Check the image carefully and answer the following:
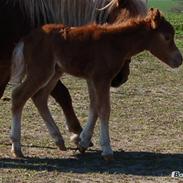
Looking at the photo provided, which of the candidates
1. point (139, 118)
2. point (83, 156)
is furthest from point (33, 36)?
point (139, 118)

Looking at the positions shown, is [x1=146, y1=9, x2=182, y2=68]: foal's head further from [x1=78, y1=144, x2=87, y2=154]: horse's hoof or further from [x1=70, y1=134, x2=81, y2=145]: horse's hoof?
[x1=70, y1=134, x2=81, y2=145]: horse's hoof

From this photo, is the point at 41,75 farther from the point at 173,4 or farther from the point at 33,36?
the point at 173,4

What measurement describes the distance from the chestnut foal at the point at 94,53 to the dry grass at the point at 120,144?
268mm

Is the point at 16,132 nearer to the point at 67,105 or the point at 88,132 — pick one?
the point at 88,132

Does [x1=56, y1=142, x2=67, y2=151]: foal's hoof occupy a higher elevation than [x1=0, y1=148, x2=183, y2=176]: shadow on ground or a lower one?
higher

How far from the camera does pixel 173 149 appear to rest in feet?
19.5

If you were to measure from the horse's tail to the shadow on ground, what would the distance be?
0.73 m

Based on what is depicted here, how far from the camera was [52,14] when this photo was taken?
6000 mm

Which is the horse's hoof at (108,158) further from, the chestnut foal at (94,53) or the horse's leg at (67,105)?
the horse's leg at (67,105)

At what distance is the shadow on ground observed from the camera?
5.13m

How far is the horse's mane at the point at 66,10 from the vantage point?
5941mm

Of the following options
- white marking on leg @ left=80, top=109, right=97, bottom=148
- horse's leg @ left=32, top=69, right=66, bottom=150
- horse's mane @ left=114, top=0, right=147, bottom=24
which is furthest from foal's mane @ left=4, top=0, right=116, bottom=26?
white marking on leg @ left=80, top=109, right=97, bottom=148

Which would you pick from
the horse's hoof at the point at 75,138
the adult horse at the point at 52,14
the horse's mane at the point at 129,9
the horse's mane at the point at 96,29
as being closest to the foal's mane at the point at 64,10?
the adult horse at the point at 52,14

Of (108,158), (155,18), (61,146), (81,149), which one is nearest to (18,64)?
(61,146)
